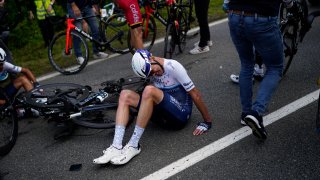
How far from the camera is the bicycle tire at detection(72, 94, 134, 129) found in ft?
14.4

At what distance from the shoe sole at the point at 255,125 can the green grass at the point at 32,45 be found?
459 centimetres

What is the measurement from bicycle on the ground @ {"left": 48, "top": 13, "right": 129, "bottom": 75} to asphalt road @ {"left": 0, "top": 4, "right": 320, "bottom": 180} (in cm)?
198

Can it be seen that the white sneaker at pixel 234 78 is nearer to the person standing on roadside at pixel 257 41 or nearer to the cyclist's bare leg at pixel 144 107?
the person standing on roadside at pixel 257 41

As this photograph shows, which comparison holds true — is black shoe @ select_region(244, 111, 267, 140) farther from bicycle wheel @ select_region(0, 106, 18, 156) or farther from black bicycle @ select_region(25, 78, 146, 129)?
bicycle wheel @ select_region(0, 106, 18, 156)

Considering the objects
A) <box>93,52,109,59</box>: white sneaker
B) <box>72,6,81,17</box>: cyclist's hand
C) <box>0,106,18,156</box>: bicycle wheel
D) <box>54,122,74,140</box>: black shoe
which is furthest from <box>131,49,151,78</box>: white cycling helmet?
<box>93,52,109,59</box>: white sneaker

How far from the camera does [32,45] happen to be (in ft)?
29.5

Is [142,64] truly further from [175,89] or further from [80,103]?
[80,103]

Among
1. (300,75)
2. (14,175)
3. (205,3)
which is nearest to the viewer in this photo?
(14,175)

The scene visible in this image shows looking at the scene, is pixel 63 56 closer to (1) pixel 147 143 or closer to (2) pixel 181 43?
(2) pixel 181 43

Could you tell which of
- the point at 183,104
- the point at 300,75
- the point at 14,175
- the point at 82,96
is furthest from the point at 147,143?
the point at 300,75

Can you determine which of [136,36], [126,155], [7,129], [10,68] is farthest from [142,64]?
[136,36]

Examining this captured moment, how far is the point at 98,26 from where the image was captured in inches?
283

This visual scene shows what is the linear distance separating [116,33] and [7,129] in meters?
3.30

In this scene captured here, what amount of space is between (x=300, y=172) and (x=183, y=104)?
1.41m
